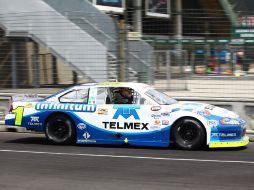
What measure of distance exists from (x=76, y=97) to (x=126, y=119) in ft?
4.07

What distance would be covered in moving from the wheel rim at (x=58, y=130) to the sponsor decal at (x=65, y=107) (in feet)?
0.86

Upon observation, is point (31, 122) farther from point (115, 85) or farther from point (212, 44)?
point (212, 44)

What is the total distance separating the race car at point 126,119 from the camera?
9922 mm

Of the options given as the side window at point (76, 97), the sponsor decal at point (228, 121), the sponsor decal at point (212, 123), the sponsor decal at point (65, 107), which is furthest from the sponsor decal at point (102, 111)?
the sponsor decal at point (228, 121)

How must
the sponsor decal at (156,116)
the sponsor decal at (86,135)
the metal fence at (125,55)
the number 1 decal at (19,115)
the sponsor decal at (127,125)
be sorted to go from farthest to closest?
the metal fence at (125,55) < the number 1 decal at (19,115) < the sponsor decal at (86,135) < the sponsor decal at (127,125) < the sponsor decal at (156,116)

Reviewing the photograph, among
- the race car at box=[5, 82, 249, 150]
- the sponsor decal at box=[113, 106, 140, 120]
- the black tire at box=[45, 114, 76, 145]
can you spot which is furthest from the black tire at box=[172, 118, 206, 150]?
the black tire at box=[45, 114, 76, 145]

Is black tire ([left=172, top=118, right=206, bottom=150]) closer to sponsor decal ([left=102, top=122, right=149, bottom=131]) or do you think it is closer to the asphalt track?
the asphalt track

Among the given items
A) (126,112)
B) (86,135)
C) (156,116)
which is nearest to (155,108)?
(156,116)

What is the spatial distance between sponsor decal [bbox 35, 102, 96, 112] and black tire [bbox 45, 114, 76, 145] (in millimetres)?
165

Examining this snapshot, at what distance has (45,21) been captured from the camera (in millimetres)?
14961

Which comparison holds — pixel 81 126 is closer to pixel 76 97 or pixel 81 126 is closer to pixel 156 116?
pixel 76 97

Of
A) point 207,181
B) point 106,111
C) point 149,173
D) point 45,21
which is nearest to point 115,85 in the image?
point 106,111

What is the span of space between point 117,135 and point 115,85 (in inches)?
41.1

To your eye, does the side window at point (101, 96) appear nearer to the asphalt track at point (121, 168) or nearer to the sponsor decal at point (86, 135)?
the sponsor decal at point (86, 135)
